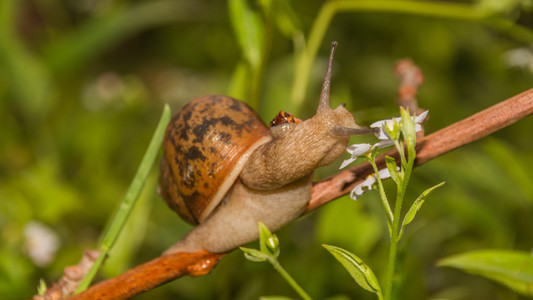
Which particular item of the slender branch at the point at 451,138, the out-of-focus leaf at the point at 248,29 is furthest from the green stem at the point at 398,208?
the out-of-focus leaf at the point at 248,29

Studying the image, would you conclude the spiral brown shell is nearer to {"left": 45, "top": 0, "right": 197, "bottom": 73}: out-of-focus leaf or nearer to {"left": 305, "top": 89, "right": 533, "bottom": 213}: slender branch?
{"left": 305, "top": 89, "right": 533, "bottom": 213}: slender branch

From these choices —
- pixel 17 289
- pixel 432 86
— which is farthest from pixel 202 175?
pixel 432 86

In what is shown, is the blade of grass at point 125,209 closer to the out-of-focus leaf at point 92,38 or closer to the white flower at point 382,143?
the white flower at point 382,143

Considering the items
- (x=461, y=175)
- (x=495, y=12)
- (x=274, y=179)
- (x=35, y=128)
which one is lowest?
(x=274, y=179)

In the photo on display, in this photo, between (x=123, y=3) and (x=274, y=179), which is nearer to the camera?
(x=274, y=179)

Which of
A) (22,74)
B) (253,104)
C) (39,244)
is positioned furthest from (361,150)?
(22,74)

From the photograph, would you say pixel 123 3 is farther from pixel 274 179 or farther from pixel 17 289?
pixel 274 179

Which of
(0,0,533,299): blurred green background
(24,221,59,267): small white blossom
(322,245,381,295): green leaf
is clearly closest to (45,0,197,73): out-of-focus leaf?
(0,0,533,299): blurred green background

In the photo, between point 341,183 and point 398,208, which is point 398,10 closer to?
point 341,183
